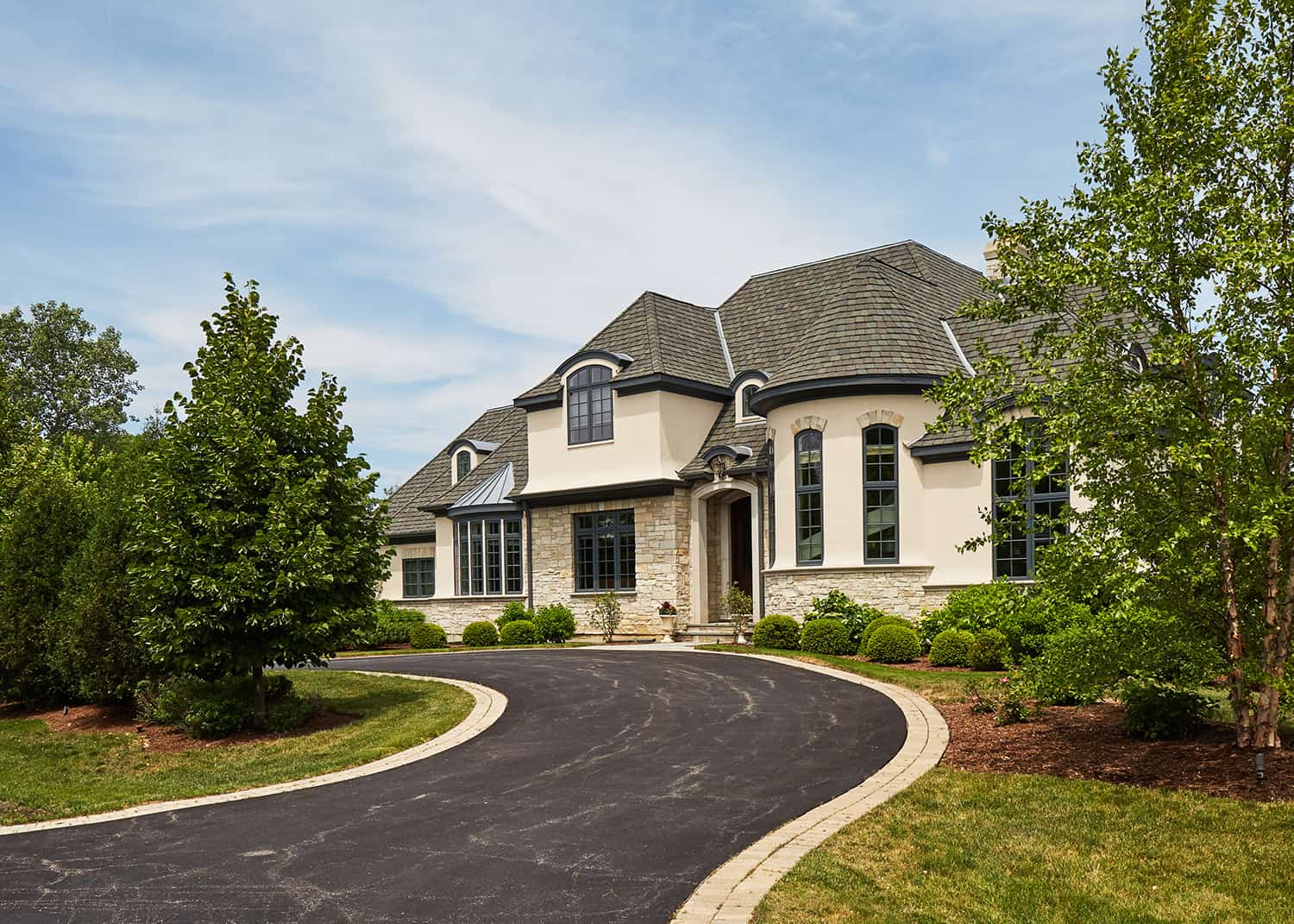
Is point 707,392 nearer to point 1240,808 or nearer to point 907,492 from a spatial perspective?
point 907,492

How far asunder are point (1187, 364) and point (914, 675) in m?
8.56

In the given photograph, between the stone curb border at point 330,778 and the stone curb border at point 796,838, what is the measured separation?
506 cm

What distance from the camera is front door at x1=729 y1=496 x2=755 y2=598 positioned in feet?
90.0

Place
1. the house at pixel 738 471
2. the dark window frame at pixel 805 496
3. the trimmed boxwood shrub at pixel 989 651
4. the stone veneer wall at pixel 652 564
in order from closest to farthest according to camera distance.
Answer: the trimmed boxwood shrub at pixel 989 651 → the house at pixel 738 471 → the dark window frame at pixel 805 496 → the stone veneer wall at pixel 652 564

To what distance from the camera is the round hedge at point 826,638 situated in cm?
2117

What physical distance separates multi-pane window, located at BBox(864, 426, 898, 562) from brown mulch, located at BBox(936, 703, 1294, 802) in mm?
9905

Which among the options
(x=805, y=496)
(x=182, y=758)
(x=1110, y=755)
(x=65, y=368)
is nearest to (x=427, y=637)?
(x=805, y=496)

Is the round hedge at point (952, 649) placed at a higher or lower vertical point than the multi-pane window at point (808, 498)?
lower

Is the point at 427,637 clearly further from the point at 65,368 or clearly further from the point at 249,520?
the point at 65,368

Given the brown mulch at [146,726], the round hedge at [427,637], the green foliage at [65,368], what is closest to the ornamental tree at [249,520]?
the brown mulch at [146,726]

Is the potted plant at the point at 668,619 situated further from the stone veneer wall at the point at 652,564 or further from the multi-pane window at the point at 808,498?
the multi-pane window at the point at 808,498

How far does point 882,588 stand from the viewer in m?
22.5

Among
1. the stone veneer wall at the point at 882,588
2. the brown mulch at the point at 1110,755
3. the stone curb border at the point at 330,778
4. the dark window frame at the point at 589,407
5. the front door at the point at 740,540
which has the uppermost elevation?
the dark window frame at the point at 589,407

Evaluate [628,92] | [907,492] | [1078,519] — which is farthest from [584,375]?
[1078,519]
